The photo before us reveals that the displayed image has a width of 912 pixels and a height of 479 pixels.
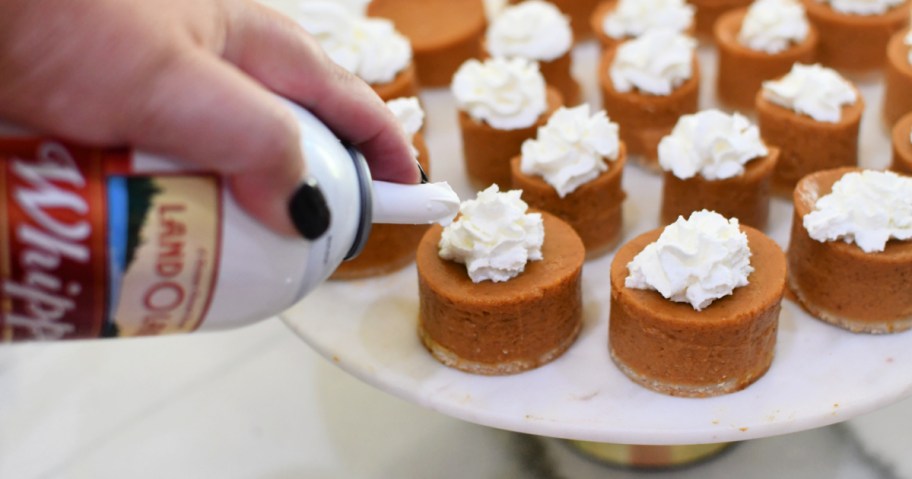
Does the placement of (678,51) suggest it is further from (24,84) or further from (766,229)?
(24,84)

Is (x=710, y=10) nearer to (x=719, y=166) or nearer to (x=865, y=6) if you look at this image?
(x=865, y=6)

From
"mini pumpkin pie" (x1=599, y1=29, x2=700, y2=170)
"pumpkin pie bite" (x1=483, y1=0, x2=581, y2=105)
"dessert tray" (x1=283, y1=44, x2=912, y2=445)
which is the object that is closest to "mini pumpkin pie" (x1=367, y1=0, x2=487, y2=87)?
"pumpkin pie bite" (x1=483, y1=0, x2=581, y2=105)

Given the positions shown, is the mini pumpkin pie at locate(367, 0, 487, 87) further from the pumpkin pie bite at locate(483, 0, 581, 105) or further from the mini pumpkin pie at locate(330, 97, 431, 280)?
the mini pumpkin pie at locate(330, 97, 431, 280)

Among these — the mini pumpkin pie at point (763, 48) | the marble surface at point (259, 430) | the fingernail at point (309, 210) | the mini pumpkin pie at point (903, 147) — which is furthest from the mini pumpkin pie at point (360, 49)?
the fingernail at point (309, 210)

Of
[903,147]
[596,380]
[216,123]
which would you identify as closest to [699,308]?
[596,380]

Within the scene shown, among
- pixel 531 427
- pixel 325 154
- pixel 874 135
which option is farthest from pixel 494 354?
pixel 874 135
